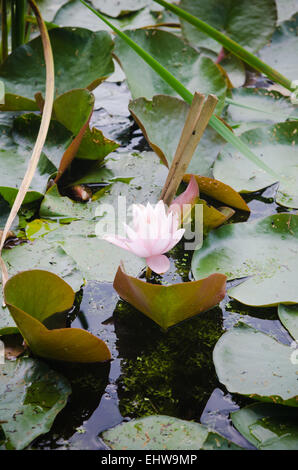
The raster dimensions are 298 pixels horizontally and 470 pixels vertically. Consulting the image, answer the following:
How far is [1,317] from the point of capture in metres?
1.00

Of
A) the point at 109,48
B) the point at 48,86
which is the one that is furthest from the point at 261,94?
the point at 48,86

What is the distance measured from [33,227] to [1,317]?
0.35m

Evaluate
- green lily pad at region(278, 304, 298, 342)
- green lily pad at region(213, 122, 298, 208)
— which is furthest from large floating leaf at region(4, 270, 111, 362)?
green lily pad at region(213, 122, 298, 208)

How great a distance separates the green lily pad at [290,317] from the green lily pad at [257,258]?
18mm

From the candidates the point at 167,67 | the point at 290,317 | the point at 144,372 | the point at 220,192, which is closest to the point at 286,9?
the point at 167,67

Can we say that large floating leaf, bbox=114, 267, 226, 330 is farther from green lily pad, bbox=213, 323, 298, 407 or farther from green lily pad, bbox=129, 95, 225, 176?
green lily pad, bbox=129, 95, 225, 176

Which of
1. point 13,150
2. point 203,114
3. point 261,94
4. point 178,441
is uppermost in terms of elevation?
point 203,114

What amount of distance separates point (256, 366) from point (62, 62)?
1245 mm

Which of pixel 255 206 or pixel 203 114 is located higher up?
pixel 203 114

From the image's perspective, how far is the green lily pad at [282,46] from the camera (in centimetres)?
205

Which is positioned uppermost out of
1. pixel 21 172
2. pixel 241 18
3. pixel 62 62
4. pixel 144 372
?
pixel 241 18

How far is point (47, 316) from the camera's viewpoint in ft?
3.21

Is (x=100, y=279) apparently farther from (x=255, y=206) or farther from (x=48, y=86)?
(x=48, y=86)

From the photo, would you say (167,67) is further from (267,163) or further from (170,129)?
(267,163)
